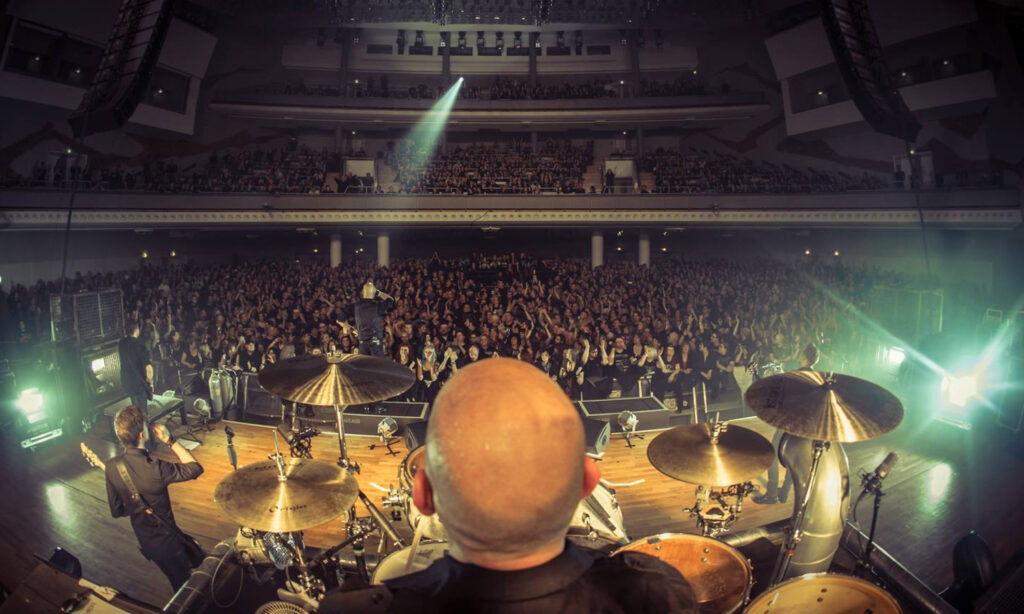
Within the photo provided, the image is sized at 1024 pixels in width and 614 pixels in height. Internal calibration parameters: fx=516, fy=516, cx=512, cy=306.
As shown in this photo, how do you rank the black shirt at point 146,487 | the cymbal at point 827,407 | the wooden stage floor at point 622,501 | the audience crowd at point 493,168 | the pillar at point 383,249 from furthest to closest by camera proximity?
the pillar at point 383,249 → the audience crowd at point 493,168 → the wooden stage floor at point 622,501 → the black shirt at point 146,487 → the cymbal at point 827,407

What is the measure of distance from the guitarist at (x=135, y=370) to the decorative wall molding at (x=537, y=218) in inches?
376

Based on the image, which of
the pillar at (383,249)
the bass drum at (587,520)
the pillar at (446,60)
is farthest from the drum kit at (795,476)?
the pillar at (446,60)

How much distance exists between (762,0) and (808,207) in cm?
1024

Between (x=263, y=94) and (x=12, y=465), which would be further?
(x=263, y=94)

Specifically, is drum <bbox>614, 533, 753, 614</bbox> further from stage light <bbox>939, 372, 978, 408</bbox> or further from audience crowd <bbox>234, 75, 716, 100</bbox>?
audience crowd <bbox>234, 75, 716, 100</bbox>

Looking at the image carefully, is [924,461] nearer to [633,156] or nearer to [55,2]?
[633,156]

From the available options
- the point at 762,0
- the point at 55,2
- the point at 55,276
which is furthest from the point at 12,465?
the point at 762,0

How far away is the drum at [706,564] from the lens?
2.75 meters

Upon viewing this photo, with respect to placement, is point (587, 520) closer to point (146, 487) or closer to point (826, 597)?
point (826, 597)

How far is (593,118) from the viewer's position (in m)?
21.4

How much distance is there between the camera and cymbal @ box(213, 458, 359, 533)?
282 centimetres

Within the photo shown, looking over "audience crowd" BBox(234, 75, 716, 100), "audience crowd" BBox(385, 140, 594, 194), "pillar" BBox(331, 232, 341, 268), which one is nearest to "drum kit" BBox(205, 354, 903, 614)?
"audience crowd" BBox(385, 140, 594, 194)

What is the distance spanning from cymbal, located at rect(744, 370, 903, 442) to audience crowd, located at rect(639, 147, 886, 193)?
15.8 metres

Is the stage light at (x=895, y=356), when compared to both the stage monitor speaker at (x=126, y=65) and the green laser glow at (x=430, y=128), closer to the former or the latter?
the stage monitor speaker at (x=126, y=65)
